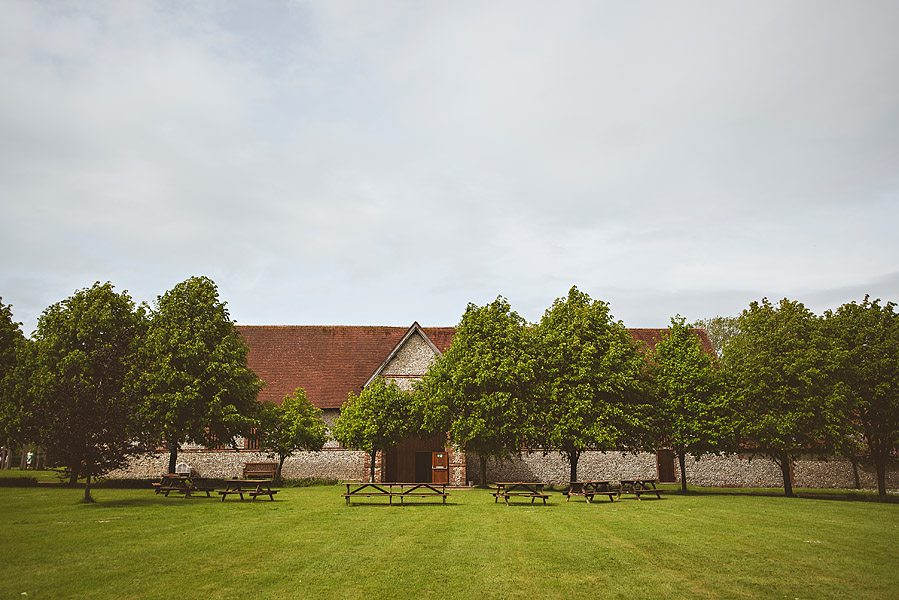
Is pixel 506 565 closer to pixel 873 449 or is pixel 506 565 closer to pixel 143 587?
pixel 143 587

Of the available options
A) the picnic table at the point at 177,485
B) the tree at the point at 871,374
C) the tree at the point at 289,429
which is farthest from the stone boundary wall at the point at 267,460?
the tree at the point at 871,374

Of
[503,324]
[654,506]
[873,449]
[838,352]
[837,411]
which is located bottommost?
[654,506]

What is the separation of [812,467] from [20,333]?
5056cm

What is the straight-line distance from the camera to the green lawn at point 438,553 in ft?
30.4

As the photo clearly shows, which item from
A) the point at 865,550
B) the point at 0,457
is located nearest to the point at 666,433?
the point at 865,550

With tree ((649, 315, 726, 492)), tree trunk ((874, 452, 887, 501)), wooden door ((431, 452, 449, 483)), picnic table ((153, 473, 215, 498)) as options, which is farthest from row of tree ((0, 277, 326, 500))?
tree trunk ((874, 452, 887, 501))

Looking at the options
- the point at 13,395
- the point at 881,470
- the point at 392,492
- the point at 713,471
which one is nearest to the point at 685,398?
the point at 881,470

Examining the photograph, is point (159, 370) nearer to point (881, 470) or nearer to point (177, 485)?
point (177, 485)

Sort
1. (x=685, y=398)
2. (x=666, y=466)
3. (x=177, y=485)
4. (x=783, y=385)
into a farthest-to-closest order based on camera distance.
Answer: (x=666, y=466) < (x=685, y=398) < (x=783, y=385) < (x=177, y=485)

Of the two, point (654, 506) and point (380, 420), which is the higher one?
point (380, 420)

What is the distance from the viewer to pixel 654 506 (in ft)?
71.8

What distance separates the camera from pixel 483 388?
1177 inches

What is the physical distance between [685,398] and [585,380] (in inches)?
201

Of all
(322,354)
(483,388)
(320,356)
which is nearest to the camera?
(483,388)
